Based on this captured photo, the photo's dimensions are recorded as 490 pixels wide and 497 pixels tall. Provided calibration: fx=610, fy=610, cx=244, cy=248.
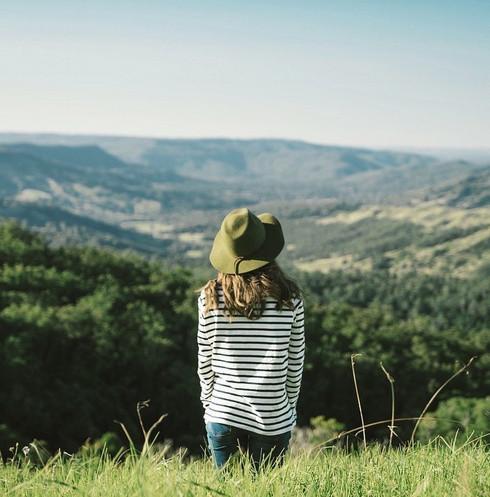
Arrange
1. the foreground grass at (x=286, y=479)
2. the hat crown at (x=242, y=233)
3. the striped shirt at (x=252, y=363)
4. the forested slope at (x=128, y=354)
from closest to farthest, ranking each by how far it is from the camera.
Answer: the foreground grass at (x=286, y=479) → the hat crown at (x=242, y=233) → the striped shirt at (x=252, y=363) → the forested slope at (x=128, y=354)

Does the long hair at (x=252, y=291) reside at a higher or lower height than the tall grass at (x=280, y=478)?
higher

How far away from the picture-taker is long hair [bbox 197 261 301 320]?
3254mm

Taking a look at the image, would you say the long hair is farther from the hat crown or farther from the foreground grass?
the foreground grass

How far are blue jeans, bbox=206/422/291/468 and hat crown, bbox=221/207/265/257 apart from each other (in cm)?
98

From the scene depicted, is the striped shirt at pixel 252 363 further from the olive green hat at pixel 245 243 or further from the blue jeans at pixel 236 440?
the olive green hat at pixel 245 243

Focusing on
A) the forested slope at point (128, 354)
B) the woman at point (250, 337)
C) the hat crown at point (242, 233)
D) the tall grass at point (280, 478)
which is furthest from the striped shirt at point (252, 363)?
the forested slope at point (128, 354)

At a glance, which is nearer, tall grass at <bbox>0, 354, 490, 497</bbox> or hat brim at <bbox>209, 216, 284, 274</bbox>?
tall grass at <bbox>0, 354, 490, 497</bbox>

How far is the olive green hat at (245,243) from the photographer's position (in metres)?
3.19

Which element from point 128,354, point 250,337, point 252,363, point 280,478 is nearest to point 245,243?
point 250,337

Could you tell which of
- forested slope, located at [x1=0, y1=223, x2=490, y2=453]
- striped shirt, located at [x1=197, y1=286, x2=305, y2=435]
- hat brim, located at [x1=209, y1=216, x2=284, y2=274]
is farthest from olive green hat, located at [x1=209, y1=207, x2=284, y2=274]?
forested slope, located at [x1=0, y1=223, x2=490, y2=453]

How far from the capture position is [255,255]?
3.26m

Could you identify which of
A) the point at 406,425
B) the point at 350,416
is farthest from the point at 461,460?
the point at 350,416

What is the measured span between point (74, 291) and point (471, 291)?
377ft

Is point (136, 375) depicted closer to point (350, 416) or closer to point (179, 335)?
point (179, 335)
